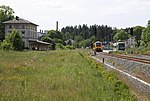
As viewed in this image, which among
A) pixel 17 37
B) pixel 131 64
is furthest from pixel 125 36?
pixel 131 64

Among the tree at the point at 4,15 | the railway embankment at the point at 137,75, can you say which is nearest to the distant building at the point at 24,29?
the tree at the point at 4,15

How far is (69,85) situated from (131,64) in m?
18.8

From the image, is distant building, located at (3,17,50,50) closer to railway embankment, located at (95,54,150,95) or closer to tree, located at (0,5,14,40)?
tree, located at (0,5,14,40)

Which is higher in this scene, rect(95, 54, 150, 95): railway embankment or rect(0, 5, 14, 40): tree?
rect(0, 5, 14, 40): tree

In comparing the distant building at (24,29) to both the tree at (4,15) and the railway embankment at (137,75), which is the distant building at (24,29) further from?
the railway embankment at (137,75)

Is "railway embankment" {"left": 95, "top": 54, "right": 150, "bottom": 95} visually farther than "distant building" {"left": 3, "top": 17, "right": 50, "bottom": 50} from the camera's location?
No

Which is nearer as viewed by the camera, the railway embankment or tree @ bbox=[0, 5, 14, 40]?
the railway embankment

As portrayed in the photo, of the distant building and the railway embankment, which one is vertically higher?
the distant building

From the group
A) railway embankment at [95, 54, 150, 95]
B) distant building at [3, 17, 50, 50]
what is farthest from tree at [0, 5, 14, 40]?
railway embankment at [95, 54, 150, 95]

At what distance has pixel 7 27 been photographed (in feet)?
387

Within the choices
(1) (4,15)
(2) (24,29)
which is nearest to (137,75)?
(2) (24,29)

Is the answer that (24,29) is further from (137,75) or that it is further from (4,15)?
(137,75)

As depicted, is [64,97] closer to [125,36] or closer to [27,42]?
[27,42]

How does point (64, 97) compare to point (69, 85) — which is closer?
point (64, 97)
